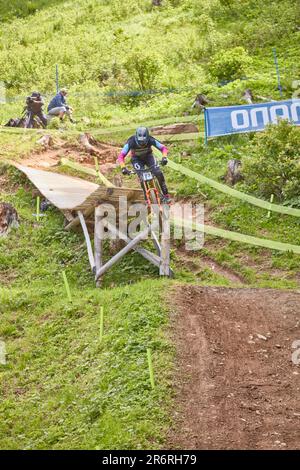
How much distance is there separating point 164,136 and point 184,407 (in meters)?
14.2

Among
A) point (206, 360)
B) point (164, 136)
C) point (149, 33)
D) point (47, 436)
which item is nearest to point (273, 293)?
point (206, 360)

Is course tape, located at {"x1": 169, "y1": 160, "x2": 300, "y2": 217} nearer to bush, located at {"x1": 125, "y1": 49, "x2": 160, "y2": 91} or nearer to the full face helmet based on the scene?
the full face helmet

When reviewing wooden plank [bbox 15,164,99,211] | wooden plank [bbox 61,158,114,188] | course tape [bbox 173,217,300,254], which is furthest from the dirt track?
wooden plank [bbox 61,158,114,188]

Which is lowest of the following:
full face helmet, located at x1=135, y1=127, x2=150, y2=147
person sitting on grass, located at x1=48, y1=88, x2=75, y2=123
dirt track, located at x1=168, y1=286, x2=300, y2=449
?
dirt track, located at x1=168, y1=286, x2=300, y2=449

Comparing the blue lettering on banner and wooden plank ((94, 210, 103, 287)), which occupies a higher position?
the blue lettering on banner

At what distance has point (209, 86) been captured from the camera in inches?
1087

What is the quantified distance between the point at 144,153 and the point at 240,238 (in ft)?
9.85

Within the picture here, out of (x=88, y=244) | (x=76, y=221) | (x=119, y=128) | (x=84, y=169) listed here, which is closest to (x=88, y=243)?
(x=88, y=244)

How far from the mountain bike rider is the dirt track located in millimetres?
2954

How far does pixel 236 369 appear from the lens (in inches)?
486

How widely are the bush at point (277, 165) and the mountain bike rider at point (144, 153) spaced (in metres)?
3.32

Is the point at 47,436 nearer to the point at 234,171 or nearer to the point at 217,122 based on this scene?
the point at 234,171

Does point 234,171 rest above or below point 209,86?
below

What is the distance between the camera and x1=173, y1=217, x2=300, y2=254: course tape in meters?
17.4
